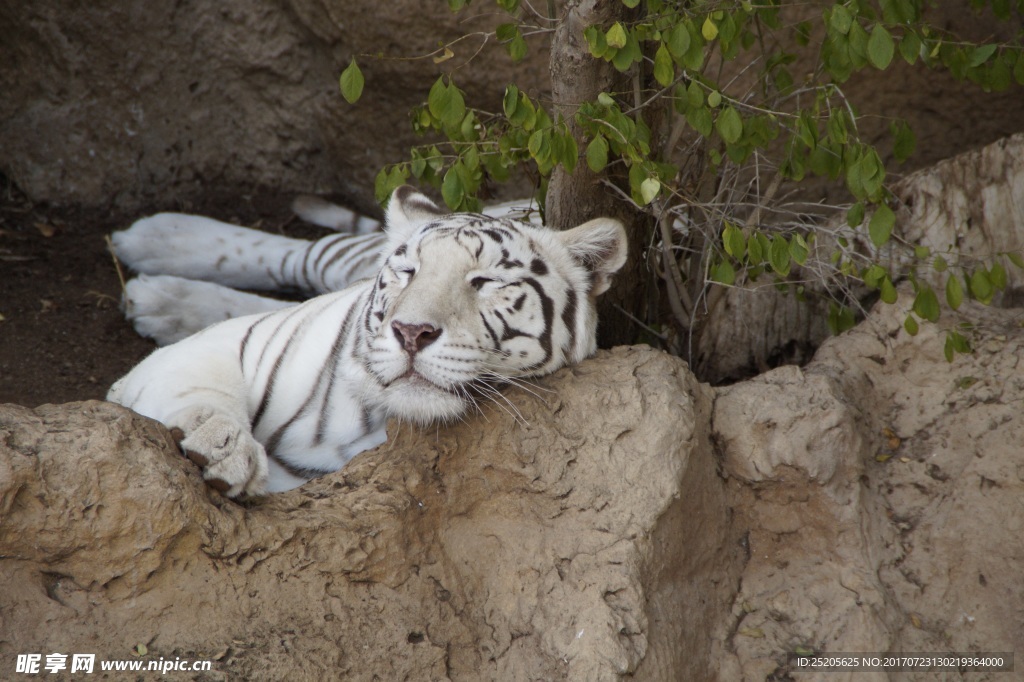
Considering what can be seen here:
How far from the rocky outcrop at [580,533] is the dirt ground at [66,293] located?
4.98ft

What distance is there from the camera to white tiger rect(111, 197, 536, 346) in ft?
13.9

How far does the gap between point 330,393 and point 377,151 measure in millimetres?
2341

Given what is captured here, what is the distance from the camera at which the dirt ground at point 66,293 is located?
3.57 meters

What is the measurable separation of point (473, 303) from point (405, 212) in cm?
60

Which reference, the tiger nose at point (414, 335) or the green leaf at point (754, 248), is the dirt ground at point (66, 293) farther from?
the green leaf at point (754, 248)

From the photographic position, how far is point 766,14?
2633 mm

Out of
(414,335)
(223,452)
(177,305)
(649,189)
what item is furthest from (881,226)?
(177,305)

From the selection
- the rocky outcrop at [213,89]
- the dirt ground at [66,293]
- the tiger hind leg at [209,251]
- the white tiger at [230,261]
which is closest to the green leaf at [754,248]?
the white tiger at [230,261]

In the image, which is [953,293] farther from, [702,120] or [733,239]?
[702,120]

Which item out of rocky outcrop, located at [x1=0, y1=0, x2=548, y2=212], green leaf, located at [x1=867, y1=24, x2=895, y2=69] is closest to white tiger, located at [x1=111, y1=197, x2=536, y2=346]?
rocky outcrop, located at [x1=0, y1=0, x2=548, y2=212]

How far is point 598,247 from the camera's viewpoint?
9.07ft

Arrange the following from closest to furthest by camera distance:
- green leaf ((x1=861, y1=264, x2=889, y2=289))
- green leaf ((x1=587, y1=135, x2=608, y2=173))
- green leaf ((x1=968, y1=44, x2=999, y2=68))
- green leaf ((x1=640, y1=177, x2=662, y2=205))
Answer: green leaf ((x1=640, y1=177, x2=662, y2=205))
green leaf ((x1=587, y1=135, x2=608, y2=173))
green leaf ((x1=861, y1=264, x2=889, y2=289))
green leaf ((x1=968, y1=44, x2=999, y2=68))

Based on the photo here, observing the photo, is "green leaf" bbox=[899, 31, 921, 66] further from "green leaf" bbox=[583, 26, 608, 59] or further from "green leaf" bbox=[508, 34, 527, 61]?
"green leaf" bbox=[508, 34, 527, 61]

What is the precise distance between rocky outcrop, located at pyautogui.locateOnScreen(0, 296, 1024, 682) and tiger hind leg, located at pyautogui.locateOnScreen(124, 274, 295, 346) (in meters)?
1.88
